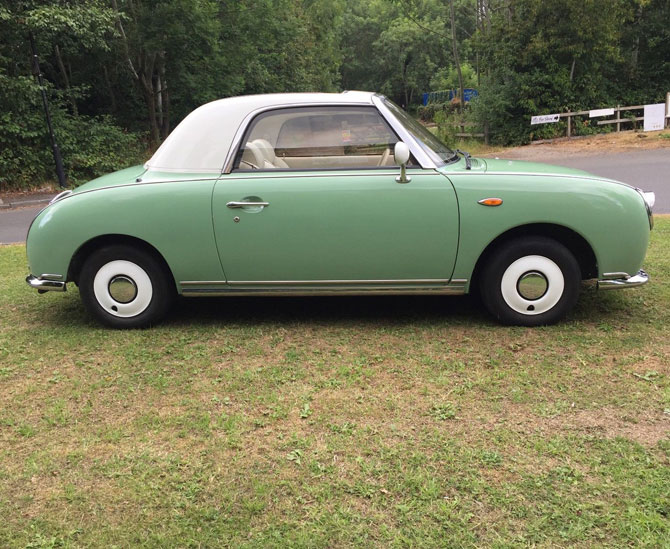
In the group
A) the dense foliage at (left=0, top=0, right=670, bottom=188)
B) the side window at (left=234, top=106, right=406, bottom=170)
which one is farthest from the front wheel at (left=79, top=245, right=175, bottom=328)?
the dense foliage at (left=0, top=0, right=670, bottom=188)

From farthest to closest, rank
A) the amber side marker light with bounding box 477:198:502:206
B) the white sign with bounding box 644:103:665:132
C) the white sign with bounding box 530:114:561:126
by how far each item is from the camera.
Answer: the white sign with bounding box 530:114:561:126 → the white sign with bounding box 644:103:665:132 → the amber side marker light with bounding box 477:198:502:206

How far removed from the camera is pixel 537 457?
8.55 ft

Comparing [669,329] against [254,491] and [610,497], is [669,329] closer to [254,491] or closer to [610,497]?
[610,497]

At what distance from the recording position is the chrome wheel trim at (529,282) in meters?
3.98

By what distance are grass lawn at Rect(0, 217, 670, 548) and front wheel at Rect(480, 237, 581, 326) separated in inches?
6.3

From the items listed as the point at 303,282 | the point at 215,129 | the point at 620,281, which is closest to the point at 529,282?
the point at 620,281

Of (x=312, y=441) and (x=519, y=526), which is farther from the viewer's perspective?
(x=312, y=441)

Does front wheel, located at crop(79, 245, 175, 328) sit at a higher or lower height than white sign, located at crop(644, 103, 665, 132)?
lower

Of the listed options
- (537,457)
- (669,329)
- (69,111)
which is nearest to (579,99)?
(69,111)

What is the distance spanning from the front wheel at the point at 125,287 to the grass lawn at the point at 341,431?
0.15 metres

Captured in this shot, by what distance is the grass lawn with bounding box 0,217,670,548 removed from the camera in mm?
2250

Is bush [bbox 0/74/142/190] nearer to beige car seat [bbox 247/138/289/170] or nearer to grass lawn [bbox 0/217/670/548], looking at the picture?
grass lawn [bbox 0/217/670/548]

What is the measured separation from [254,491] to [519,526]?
1073 mm

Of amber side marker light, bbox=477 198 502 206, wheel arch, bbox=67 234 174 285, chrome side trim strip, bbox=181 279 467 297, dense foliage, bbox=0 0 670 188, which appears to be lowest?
chrome side trim strip, bbox=181 279 467 297
